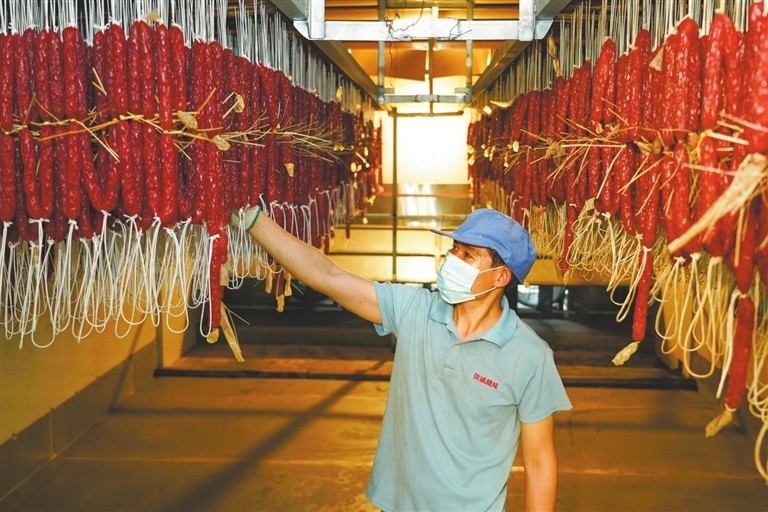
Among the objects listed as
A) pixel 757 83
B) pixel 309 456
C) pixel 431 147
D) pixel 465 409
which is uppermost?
pixel 431 147

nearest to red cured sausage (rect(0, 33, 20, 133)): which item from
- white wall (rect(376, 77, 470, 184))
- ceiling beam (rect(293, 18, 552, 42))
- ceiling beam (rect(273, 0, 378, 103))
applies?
ceiling beam (rect(273, 0, 378, 103))

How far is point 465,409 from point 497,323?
29 cm

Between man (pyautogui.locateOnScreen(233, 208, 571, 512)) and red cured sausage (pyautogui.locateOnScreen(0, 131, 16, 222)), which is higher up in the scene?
red cured sausage (pyautogui.locateOnScreen(0, 131, 16, 222))

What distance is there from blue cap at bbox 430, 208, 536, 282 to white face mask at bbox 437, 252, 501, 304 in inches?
2.9

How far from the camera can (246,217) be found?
2.25 metres

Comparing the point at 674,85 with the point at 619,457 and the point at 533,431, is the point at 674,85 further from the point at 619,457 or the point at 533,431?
the point at 619,457

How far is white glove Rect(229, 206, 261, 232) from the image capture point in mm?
2195

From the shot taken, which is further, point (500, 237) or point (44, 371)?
point (44, 371)

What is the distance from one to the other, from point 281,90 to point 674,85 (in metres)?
1.69

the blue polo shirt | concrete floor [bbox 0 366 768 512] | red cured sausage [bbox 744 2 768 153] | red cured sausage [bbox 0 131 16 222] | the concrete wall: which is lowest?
concrete floor [bbox 0 366 768 512]

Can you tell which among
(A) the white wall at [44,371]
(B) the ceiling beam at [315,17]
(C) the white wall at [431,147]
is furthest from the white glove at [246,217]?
(C) the white wall at [431,147]

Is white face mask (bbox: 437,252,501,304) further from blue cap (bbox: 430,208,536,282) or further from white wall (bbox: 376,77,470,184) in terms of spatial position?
white wall (bbox: 376,77,470,184)

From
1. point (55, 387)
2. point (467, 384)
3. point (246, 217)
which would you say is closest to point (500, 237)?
point (467, 384)

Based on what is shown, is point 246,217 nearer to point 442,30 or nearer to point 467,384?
point 467,384
